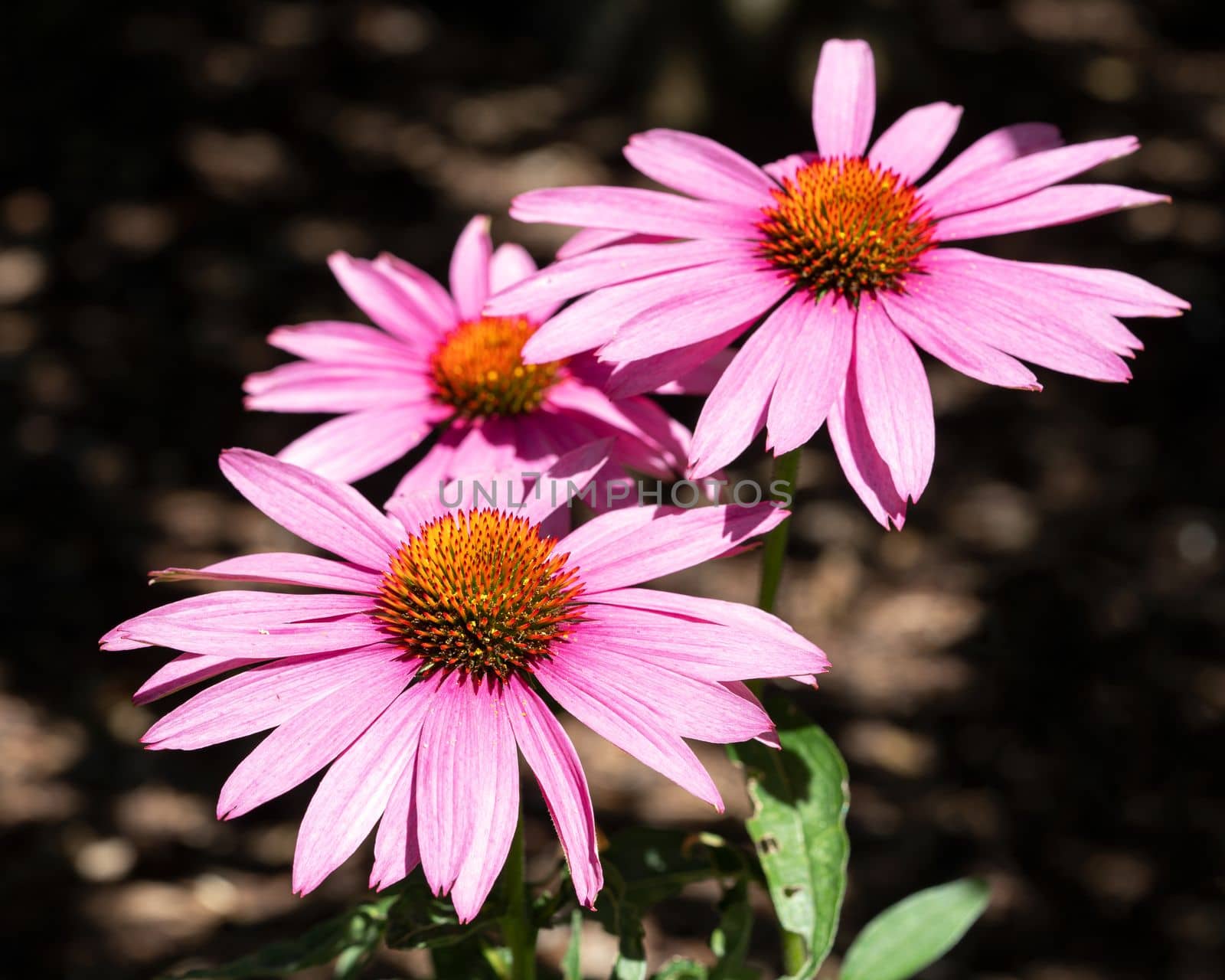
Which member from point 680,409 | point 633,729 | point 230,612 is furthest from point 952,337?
point 680,409

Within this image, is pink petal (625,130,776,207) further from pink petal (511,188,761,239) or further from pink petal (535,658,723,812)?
pink petal (535,658,723,812)

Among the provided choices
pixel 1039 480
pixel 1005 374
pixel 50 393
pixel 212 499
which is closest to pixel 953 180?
pixel 1005 374

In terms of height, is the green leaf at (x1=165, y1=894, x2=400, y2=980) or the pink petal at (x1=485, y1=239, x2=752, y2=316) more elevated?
the pink petal at (x1=485, y1=239, x2=752, y2=316)

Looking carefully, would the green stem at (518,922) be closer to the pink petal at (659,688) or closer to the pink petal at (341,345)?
the pink petal at (659,688)

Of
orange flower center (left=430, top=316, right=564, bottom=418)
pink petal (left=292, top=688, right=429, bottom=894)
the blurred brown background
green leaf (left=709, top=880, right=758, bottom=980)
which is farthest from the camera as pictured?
the blurred brown background

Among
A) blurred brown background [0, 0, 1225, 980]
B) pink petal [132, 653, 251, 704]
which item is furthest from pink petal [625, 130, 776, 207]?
blurred brown background [0, 0, 1225, 980]

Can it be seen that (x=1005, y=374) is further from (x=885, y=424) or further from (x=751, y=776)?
(x=751, y=776)

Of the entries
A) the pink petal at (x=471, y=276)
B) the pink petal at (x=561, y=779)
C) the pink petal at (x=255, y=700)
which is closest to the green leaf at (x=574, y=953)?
the pink petal at (x=561, y=779)
